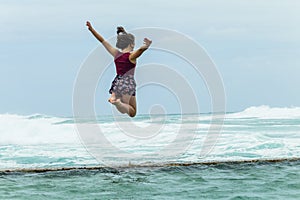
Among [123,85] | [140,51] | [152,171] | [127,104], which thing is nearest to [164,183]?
[152,171]

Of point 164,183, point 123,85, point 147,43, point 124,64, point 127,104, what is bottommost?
point 164,183

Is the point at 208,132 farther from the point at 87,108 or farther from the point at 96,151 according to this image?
the point at 87,108

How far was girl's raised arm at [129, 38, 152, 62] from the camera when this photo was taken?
11.5 ft

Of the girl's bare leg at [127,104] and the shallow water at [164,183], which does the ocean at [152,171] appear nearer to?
the shallow water at [164,183]

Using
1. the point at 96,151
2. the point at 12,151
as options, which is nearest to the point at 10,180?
the point at 96,151

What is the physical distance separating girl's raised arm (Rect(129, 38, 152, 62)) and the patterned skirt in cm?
14

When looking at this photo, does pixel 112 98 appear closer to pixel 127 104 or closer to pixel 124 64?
pixel 127 104

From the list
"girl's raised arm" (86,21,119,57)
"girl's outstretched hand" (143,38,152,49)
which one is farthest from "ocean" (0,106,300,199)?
"girl's outstretched hand" (143,38,152,49)

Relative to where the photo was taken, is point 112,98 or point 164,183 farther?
point 164,183

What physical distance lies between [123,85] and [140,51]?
0.28 metres

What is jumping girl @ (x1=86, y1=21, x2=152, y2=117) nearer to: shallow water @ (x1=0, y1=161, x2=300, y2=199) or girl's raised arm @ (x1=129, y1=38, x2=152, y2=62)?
girl's raised arm @ (x1=129, y1=38, x2=152, y2=62)

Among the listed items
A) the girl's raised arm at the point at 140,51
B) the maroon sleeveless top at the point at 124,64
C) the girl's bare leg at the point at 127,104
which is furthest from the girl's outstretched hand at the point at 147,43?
the girl's bare leg at the point at 127,104

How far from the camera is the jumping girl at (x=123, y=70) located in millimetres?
3633

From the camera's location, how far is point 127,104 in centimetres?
377
